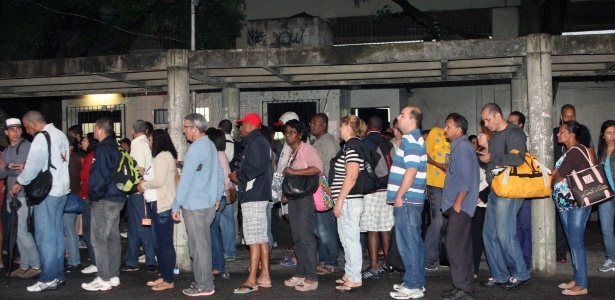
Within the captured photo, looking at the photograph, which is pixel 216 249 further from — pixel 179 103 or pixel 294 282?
pixel 179 103

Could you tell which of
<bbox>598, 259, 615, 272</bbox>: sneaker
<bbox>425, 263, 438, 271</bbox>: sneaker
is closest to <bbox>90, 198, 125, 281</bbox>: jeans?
<bbox>425, 263, 438, 271</bbox>: sneaker

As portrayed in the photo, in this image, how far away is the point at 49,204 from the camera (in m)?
8.55

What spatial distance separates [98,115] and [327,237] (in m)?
11.6

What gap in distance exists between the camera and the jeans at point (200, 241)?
315 inches

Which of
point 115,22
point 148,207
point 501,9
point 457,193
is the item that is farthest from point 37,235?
point 501,9

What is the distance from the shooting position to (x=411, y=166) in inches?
301

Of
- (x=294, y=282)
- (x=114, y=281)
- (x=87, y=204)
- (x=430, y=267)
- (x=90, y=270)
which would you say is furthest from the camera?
(x=87, y=204)

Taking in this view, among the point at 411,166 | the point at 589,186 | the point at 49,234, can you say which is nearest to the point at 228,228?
the point at 49,234

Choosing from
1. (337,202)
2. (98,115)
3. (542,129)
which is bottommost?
(337,202)

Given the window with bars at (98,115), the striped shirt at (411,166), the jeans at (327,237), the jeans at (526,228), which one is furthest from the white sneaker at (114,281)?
the window with bars at (98,115)

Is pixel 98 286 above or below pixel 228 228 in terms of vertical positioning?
below

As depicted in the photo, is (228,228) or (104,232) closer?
(104,232)

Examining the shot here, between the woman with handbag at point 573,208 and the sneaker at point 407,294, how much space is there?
5.13ft

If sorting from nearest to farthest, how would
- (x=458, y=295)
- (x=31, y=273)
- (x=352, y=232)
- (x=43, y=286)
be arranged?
(x=458, y=295), (x=352, y=232), (x=43, y=286), (x=31, y=273)
